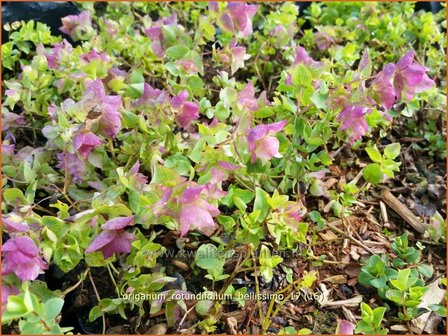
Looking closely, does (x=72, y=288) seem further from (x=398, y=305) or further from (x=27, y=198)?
(x=398, y=305)

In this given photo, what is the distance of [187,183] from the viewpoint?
100 centimetres

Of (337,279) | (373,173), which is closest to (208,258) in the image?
(337,279)

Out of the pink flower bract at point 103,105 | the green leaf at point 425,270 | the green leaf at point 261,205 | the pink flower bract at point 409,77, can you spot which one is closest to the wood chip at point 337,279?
the green leaf at point 425,270

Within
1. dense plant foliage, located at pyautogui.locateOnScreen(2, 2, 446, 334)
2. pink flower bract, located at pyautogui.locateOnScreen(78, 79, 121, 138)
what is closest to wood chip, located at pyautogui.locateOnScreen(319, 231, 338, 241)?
dense plant foliage, located at pyautogui.locateOnScreen(2, 2, 446, 334)

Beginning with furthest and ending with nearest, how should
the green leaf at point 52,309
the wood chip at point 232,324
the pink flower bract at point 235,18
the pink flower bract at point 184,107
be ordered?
the pink flower bract at point 235,18 < the pink flower bract at point 184,107 < the wood chip at point 232,324 < the green leaf at point 52,309

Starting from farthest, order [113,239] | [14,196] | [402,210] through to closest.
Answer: [402,210], [14,196], [113,239]

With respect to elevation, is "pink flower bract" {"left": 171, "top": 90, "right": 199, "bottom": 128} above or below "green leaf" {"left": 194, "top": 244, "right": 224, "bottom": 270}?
above

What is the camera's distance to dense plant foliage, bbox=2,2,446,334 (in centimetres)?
108

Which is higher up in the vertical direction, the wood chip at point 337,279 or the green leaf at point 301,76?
the green leaf at point 301,76

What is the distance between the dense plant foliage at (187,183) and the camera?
1.08m

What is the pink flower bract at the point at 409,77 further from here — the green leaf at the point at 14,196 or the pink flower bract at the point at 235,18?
the green leaf at the point at 14,196

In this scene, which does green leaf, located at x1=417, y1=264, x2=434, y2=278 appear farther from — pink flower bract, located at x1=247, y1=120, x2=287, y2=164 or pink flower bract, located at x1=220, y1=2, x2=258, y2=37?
pink flower bract, located at x1=220, y1=2, x2=258, y2=37

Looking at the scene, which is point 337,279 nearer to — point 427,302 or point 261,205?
point 427,302

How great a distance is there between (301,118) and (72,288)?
55 cm
